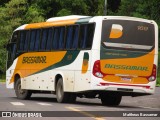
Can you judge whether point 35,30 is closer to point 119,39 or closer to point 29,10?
point 119,39

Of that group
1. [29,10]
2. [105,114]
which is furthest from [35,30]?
[29,10]

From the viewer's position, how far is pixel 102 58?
26156 millimetres

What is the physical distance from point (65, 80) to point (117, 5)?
3125 inches

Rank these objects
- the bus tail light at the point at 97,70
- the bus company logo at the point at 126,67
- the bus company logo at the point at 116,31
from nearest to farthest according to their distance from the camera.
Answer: the bus tail light at the point at 97,70 → the bus company logo at the point at 126,67 → the bus company logo at the point at 116,31

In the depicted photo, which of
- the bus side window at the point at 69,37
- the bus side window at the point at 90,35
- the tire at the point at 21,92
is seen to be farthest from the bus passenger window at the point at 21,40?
the bus side window at the point at 90,35

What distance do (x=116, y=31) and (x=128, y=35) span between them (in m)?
0.44

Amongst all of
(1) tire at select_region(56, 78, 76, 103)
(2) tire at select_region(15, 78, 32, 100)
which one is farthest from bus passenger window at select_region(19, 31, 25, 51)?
(1) tire at select_region(56, 78, 76, 103)

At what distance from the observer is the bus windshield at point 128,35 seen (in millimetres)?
26297

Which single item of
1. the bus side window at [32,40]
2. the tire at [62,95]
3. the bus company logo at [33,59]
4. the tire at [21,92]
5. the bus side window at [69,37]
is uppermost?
the bus side window at [69,37]

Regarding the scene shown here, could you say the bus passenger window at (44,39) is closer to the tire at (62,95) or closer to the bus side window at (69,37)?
the bus side window at (69,37)

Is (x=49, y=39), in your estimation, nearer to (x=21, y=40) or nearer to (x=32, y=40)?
(x=32, y=40)

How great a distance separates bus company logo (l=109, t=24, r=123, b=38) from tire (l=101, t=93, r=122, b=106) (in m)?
2.84

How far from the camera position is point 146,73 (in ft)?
88.0

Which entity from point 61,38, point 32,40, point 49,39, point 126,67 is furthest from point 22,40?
point 126,67
